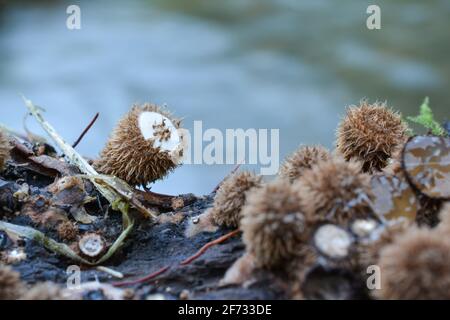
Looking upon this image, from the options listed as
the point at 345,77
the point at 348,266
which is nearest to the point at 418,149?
the point at 348,266

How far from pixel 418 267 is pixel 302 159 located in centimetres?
33

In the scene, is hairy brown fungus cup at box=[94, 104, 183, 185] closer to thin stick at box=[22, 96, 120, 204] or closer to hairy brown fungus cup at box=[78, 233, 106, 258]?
thin stick at box=[22, 96, 120, 204]

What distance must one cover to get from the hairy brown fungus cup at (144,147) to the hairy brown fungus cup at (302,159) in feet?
0.73

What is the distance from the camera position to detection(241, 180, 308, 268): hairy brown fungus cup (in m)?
0.69

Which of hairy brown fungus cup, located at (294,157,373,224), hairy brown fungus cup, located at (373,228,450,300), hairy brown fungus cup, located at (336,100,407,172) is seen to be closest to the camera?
hairy brown fungus cup, located at (373,228,450,300)

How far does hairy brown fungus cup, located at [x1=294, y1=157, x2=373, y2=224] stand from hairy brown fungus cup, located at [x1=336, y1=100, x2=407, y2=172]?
0.23 metres

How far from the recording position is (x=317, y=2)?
10.3 ft

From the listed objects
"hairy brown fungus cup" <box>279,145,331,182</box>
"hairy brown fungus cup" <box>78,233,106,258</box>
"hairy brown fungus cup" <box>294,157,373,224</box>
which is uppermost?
"hairy brown fungus cup" <box>279,145,331,182</box>

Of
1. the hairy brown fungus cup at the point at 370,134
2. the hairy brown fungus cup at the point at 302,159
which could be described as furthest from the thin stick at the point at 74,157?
the hairy brown fungus cup at the point at 370,134

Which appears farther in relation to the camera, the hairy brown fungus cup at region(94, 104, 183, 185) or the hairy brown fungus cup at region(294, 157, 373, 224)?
the hairy brown fungus cup at region(94, 104, 183, 185)

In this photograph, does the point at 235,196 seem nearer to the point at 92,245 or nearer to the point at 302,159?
the point at 302,159

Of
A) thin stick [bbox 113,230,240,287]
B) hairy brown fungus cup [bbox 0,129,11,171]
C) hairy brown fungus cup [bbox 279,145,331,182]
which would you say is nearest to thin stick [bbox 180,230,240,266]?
thin stick [bbox 113,230,240,287]

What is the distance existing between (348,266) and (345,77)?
2.24 metres

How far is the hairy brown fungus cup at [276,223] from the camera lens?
2.28 feet
